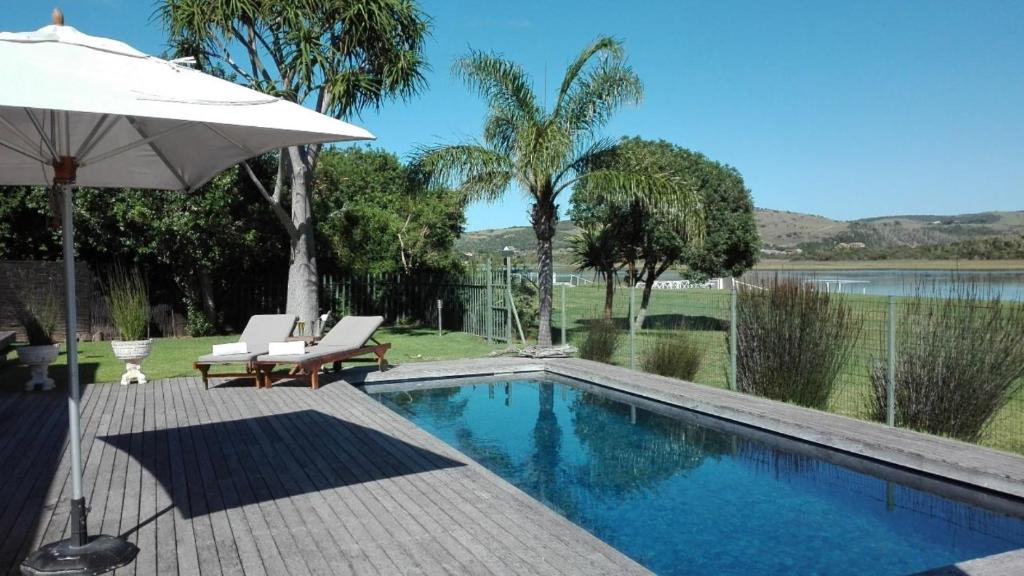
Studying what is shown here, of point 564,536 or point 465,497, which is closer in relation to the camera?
point 564,536

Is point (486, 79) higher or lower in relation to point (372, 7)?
lower

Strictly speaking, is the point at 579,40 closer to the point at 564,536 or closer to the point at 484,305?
the point at 484,305

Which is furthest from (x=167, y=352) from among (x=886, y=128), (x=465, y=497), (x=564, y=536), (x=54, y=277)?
(x=886, y=128)

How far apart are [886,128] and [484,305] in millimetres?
15302

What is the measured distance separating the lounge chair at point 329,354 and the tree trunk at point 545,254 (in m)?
2.91

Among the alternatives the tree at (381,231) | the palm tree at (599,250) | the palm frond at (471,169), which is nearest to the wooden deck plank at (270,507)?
the palm frond at (471,169)

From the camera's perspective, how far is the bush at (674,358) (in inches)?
369

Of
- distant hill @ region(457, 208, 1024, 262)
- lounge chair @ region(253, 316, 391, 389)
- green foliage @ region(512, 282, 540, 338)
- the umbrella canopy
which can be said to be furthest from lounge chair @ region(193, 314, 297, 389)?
distant hill @ region(457, 208, 1024, 262)

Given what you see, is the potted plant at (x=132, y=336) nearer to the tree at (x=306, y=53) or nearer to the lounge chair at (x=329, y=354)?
the lounge chair at (x=329, y=354)

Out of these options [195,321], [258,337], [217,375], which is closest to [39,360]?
[217,375]

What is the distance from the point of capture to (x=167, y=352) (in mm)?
13016

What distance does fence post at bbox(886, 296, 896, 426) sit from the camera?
6227 mm

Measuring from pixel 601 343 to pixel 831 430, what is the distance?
5112mm

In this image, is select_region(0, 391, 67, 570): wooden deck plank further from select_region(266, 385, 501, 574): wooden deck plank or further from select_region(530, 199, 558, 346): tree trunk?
select_region(530, 199, 558, 346): tree trunk
